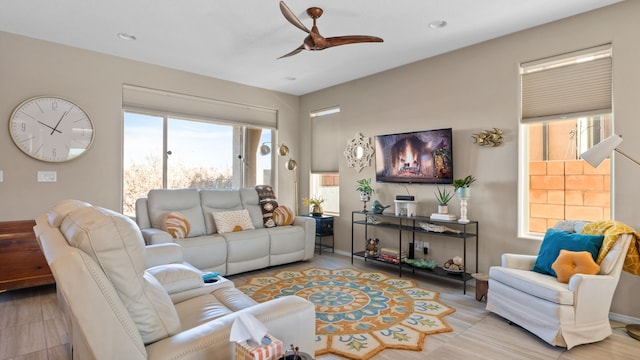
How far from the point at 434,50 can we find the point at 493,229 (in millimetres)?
2195

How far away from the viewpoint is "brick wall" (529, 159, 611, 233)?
3125 mm

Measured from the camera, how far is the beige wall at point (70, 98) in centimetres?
365

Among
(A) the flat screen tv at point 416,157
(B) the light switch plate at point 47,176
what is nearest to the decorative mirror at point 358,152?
(A) the flat screen tv at point 416,157

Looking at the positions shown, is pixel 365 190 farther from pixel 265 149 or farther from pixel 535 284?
pixel 535 284

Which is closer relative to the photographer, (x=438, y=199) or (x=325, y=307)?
(x=325, y=307)

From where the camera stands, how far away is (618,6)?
115 inches

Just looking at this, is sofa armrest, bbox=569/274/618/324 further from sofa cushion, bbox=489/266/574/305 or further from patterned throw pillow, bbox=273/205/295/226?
patterned throw pillow, bbox=273/205/295/226

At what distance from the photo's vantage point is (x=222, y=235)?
13.7 ft

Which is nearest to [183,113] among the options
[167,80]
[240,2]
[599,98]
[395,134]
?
[167,80]

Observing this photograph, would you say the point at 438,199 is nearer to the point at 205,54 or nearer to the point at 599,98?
the point at 599,98

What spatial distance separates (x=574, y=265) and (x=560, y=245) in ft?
0.73

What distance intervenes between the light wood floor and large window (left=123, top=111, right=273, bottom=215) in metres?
1.66

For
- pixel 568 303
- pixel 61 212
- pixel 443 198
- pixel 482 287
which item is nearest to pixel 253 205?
pixel 443 198

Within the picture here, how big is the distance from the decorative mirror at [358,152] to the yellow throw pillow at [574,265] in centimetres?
277
